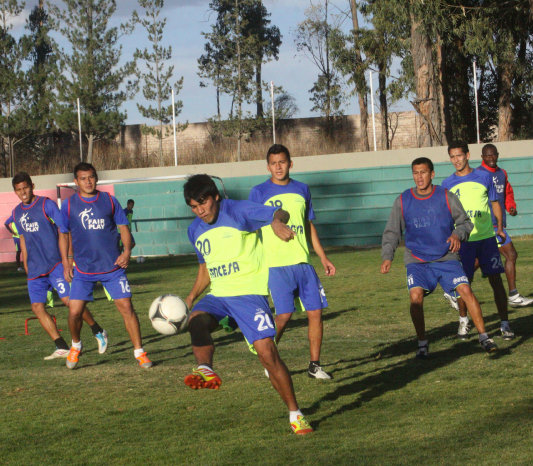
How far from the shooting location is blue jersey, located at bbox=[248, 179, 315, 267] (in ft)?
24.3

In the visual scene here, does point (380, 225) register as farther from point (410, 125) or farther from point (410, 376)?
point (410, 376)

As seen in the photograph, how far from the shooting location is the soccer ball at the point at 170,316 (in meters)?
6.65

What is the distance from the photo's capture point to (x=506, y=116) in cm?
3541

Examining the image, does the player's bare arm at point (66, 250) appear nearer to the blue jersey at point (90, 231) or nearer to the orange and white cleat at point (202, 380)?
the blue jersey at point (90, 231)

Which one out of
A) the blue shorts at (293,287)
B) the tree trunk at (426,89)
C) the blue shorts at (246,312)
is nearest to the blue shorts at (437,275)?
the blue shorts at (293,287)

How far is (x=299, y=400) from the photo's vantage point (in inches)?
258

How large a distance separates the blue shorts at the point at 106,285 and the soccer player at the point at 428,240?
99.7 inches

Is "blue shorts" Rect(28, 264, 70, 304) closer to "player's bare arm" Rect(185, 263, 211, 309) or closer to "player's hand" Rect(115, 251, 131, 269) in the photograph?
"player's hand" Rect(115, 251, 131, 269)

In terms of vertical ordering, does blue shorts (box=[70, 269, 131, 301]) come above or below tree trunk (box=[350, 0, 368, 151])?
below

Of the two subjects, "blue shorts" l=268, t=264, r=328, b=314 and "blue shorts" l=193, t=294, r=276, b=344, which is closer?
"blue shorts" l=193, t=294, r=276, b=344

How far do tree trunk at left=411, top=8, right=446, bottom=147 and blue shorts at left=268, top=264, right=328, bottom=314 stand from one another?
66.8 ft

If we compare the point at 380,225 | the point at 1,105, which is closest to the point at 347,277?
the point at 380,225

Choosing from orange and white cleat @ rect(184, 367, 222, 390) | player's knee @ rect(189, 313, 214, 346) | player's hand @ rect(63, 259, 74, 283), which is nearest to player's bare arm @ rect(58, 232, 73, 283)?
player's hand @ rect(63, 259, 74, 283)

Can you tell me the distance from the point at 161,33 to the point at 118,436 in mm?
32391
